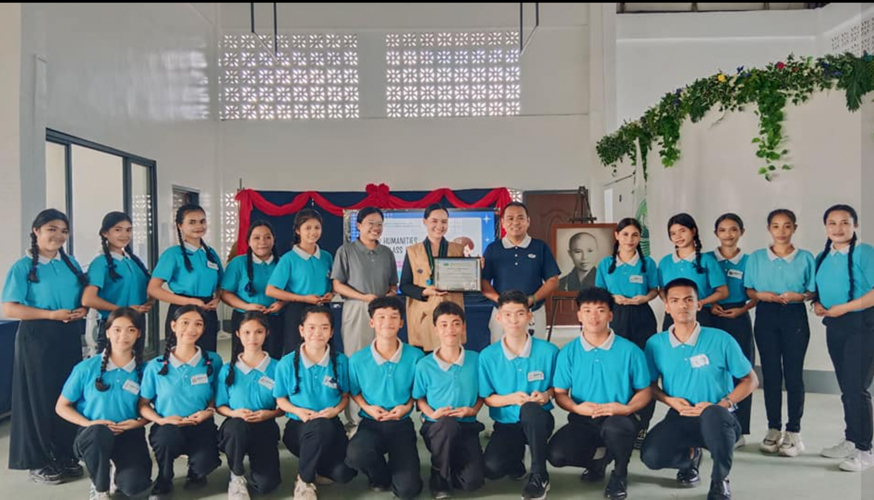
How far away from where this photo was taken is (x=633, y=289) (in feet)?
12.6

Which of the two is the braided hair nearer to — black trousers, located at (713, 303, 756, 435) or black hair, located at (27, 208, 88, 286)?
black hair, located at (27, 208, 88, 286)

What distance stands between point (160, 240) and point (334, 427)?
5282mm

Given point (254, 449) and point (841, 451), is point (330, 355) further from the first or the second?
point (841, 451)

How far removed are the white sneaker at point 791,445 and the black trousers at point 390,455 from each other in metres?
2.14

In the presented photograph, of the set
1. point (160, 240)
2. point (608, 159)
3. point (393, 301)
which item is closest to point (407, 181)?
point (608, 159)

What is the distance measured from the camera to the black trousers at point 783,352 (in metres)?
3.72

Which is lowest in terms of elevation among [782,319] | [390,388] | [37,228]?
[390,388]

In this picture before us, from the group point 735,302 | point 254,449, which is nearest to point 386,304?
point 254,449

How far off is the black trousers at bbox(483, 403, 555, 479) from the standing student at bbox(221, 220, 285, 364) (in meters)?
1.54

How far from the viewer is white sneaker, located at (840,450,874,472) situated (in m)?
3.40

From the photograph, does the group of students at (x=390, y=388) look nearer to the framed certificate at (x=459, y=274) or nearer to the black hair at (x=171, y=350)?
the black hair at (x=171, y=350)

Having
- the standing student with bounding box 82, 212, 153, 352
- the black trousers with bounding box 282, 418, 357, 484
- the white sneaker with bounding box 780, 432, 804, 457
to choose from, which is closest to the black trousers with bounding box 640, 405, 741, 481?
the white sneaker with bounding box 780, 432, 804, 457

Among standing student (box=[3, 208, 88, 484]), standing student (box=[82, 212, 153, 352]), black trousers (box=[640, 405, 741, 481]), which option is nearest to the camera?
black trousers (box=[640, 405, 741, 481])

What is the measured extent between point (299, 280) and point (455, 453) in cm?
146
